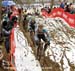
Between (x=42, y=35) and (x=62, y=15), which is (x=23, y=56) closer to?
(x=42, y=35)

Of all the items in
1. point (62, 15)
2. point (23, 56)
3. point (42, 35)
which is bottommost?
point (23, 56)

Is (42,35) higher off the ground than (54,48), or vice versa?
(42,35)

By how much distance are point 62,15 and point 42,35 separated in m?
0.31

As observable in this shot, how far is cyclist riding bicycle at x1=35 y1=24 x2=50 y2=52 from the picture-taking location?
107 inches

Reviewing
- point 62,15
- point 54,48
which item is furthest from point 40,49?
point 62,15

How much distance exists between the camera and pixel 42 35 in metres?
2.71

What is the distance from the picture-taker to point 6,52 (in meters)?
2.61

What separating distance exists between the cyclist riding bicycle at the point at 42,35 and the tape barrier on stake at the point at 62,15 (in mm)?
137

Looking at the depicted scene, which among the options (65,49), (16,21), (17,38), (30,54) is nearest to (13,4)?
(16,21)

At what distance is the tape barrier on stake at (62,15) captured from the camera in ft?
9.09

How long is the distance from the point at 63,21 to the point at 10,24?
0.55m

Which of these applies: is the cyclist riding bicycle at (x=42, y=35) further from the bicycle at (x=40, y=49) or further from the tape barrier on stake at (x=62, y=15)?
the tape barrier on stake at (x=62, y=15)

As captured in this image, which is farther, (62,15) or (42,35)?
(62,15)

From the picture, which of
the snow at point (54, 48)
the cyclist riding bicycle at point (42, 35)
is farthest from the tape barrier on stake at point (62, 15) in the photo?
the cyclist riding bicycle at point (42, 35)
